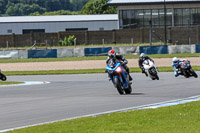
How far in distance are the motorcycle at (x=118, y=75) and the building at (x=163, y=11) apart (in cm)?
5498

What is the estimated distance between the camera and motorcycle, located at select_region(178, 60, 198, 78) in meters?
25.6

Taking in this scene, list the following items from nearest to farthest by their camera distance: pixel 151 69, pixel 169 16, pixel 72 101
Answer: pixel 72 101 → pixel 151 69 → pixel 169 16

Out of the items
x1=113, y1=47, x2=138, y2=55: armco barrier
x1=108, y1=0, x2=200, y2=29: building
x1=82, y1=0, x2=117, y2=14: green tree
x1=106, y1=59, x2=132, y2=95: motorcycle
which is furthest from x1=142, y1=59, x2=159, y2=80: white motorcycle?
x1=82, y1=0, x2=117, y2=14: green tree

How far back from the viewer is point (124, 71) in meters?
18.2

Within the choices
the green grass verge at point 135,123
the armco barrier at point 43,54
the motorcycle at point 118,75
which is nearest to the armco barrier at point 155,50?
the armco barrier at point 43,54

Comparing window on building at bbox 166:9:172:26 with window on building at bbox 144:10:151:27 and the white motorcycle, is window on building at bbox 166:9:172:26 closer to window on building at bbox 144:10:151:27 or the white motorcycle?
window on building at bbox 144:10:151:27

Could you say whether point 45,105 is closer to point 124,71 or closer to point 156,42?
point 124,71

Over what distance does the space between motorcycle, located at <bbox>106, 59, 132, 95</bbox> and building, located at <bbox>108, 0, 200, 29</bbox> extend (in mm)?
54976

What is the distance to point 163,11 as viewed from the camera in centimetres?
7375

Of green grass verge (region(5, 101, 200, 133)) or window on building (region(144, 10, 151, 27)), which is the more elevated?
window on building (region(144, 10, 151, 27))

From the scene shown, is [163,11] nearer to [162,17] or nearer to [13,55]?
[162,17]

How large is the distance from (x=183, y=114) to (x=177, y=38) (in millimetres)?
54734

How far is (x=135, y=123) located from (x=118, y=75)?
7.35 meters

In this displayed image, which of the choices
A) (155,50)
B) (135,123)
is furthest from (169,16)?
(135,123)
